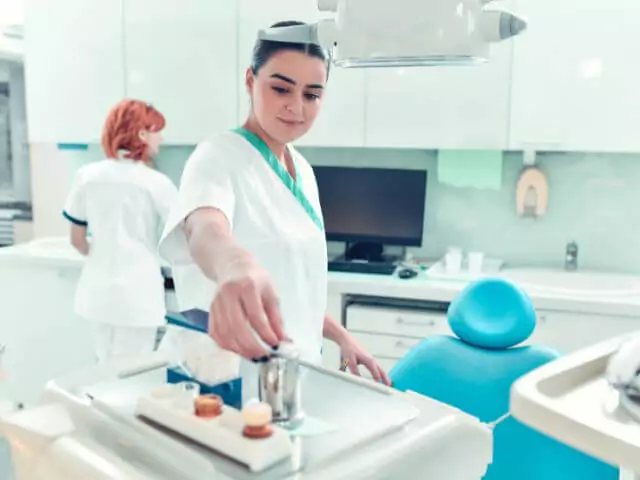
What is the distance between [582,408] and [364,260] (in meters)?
2.20

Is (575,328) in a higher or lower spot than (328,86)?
lower

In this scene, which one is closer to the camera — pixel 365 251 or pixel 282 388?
pixel 282 388

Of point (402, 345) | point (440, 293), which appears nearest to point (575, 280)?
point (440, 293)

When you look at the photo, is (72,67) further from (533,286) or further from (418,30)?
(418,30)

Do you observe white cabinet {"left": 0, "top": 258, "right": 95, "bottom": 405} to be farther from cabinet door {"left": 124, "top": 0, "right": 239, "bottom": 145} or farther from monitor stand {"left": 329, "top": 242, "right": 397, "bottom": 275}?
monitor stand {"left": 329, "top": 242, "right": 397, "bottom": 275}

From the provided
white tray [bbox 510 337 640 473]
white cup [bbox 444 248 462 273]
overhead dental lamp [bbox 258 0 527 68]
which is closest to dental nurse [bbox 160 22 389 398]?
overhead dental lamp [bbox 258 0 527 68]

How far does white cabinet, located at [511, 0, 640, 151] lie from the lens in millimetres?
2432

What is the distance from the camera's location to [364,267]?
106 inches

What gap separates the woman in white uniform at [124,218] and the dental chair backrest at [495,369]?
1.49 m

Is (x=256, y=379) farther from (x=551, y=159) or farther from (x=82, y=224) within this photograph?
(x=551, y=159)

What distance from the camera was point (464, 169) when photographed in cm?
288

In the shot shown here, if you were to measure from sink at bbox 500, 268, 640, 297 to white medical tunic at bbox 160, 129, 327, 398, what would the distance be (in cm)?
137

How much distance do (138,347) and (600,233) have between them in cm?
189

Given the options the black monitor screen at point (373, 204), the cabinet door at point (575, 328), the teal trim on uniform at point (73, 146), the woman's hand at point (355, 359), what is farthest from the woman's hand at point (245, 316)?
the teal trim on uniform at point (73, 146)
